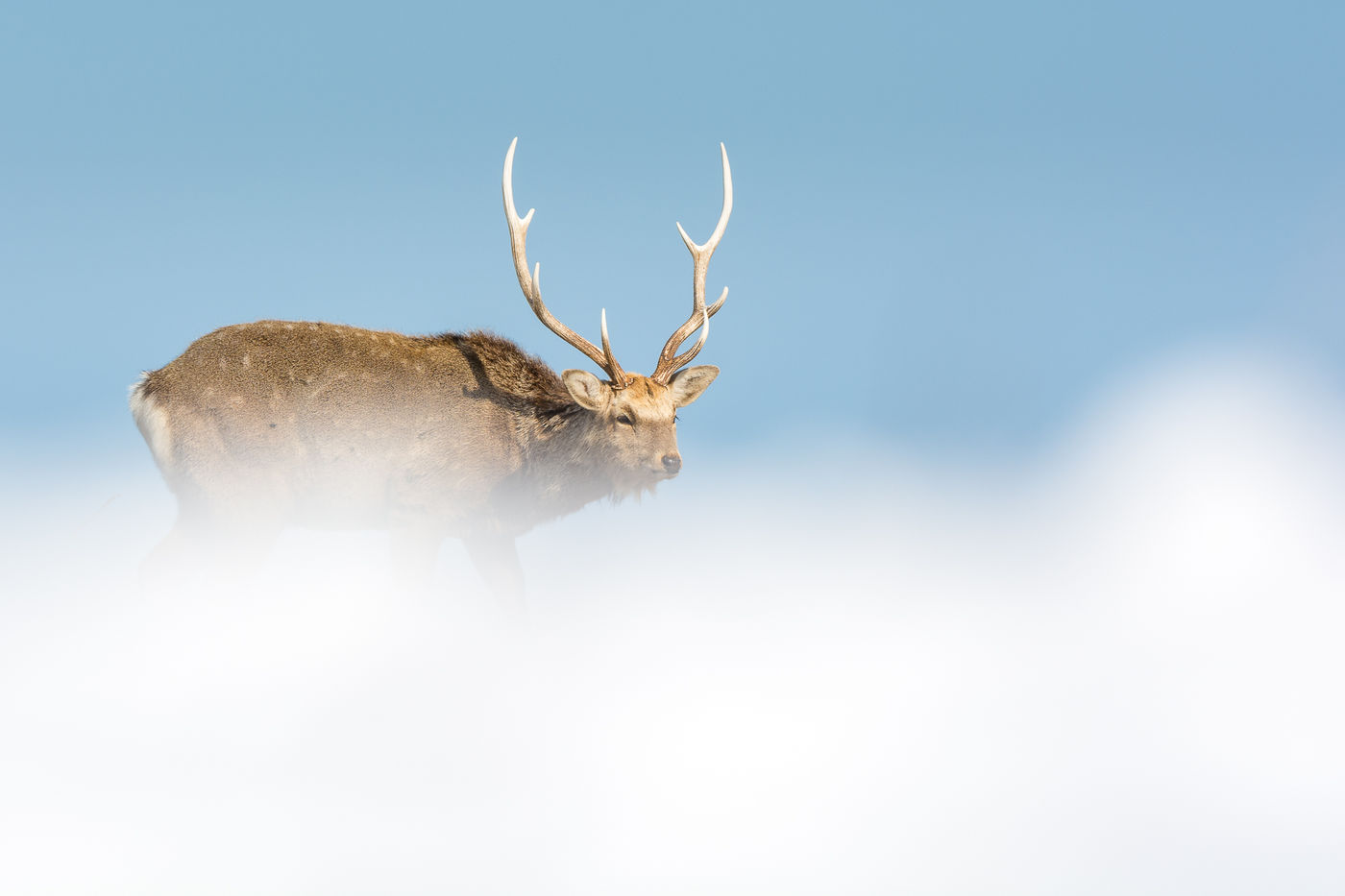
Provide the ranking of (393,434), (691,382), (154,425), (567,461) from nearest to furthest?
(154,425), (393,434), (567,461), (691,382)

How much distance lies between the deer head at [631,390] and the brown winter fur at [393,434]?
19mm

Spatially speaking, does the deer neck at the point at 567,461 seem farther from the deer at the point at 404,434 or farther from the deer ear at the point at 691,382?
the deer ear at the point at 691,382

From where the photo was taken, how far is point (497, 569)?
11258mm

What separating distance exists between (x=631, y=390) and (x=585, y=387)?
459 millimetres

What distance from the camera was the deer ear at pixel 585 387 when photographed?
437 inches

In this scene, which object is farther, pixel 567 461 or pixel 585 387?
pixel 567 461

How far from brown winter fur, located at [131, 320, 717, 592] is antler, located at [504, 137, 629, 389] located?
0.26m

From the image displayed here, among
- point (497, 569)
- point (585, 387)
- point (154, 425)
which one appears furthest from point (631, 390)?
point (154, 425)

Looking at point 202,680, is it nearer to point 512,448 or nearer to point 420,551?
point 420,551

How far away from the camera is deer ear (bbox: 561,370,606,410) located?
36.4ft

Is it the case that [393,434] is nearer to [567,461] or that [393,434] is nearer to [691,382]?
[567,461]

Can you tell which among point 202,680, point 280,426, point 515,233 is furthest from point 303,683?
point 515,233

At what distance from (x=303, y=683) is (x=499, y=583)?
6.28ft

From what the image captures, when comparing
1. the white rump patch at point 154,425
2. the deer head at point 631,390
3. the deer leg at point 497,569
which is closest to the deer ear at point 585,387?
the deer head at point 631,390
